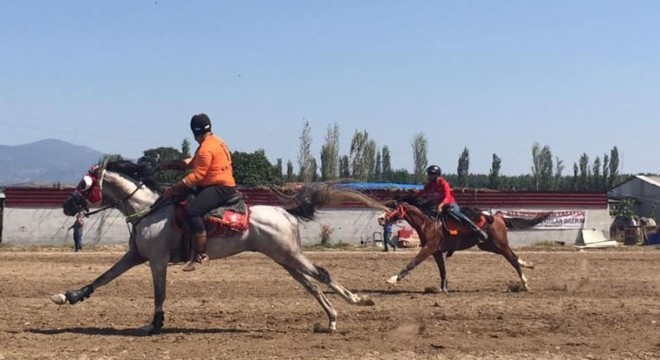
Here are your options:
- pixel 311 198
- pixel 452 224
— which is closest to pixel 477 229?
pixel 452 224

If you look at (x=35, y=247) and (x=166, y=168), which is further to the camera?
(x=35, y=247)

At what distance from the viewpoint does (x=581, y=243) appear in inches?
1780

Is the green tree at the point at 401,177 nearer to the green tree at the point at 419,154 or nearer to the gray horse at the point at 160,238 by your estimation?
the green tree at the point at 419,154

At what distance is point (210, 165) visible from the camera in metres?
11.4

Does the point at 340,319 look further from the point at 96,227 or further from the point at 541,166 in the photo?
the point at 541,166

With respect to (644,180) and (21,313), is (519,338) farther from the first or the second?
(644,180)

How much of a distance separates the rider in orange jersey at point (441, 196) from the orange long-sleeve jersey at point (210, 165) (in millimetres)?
6858

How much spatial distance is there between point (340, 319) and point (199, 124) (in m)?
3.57

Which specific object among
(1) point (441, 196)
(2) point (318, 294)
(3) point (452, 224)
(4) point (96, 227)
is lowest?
(4) point (96, 227)

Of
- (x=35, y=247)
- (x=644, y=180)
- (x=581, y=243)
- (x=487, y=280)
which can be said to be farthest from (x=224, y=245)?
(x=644, y=180)

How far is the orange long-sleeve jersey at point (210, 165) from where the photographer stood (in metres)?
11.3

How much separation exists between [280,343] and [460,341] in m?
2.23

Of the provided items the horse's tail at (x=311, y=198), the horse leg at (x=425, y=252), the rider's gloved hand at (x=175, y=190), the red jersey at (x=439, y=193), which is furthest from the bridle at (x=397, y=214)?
the rider's gloved hand at (x=175, y=190)

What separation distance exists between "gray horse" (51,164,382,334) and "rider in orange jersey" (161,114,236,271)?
0.85 ft
